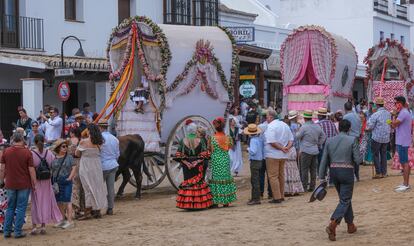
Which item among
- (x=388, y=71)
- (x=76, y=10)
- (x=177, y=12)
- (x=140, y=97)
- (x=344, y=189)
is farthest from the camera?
(x=177, y=12)

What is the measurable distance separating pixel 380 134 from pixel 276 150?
3680 mm

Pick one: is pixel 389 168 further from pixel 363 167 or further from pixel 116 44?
pixel 116 44

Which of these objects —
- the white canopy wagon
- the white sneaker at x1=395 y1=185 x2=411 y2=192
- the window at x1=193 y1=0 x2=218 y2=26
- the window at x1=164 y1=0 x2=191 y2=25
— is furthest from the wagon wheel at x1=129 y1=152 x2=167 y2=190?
the window at x1=193 y1=0 x2=218 y2=26

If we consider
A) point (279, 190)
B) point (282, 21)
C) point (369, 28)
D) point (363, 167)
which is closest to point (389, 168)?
point (363, 167)

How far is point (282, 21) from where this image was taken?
161 feet

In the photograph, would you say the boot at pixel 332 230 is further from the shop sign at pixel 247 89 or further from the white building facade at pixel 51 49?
the shop sign at pixel 247 89

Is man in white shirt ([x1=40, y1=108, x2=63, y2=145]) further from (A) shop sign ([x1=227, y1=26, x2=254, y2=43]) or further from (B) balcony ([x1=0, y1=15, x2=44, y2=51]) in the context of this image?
(A) shop sign ([x1=227, y1=26, x2=254, y2=43])

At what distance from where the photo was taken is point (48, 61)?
883 inches

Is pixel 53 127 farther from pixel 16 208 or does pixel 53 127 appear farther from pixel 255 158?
pixel 16 208

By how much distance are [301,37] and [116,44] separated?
25.6 ft

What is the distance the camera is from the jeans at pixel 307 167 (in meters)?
15.3

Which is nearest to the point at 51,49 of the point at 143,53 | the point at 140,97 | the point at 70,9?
the point at 70,9

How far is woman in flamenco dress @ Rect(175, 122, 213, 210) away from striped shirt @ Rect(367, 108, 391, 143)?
4549mm

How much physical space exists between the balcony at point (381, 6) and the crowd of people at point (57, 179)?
111 ft
